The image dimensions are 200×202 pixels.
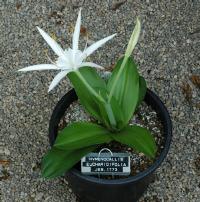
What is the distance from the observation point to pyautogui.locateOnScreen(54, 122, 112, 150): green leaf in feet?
5.30

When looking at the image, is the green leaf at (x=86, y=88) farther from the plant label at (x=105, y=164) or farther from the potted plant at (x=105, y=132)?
the plant label at (x=105, y=164)

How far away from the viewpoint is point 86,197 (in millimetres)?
1974

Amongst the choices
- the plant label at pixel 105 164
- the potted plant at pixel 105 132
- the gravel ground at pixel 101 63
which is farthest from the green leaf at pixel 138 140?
the gravel ground at pixel 101 63

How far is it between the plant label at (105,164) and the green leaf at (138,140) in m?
0.10

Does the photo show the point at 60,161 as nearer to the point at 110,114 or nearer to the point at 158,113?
the point at 110,114

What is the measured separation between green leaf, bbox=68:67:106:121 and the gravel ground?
571 mm

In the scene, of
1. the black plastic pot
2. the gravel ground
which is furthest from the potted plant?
the gravel ground

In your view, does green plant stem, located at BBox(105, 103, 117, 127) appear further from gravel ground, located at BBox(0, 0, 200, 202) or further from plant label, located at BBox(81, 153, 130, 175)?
gravel ground, located at BBox(0, 0, 200, 202)

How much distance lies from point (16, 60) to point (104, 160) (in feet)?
3.24

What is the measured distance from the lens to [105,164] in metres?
1.71

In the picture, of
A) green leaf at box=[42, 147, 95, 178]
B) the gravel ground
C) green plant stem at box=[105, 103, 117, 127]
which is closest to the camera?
green plant stem at box=[105, 103, 117, 127]

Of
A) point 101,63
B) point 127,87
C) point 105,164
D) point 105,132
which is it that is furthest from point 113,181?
point 101,63

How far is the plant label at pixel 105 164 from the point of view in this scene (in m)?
1.70

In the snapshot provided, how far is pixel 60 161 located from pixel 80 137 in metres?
0.13
